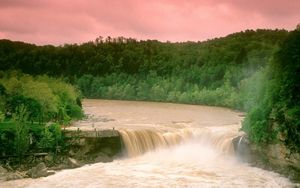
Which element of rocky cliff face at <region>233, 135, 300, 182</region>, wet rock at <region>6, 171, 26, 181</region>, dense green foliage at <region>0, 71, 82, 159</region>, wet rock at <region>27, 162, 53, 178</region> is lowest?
wet rock at <region>6, 171, 26, 181</region>

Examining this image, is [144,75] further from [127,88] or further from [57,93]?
[57,93]

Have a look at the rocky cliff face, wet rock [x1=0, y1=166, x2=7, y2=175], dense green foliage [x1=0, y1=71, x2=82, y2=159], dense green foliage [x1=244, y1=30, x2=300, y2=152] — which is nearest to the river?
the rocky cliff face

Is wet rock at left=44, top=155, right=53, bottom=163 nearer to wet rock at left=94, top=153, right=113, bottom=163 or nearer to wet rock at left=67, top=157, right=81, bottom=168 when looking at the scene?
wet rock at left=67, top=157, right=81, bottom=168

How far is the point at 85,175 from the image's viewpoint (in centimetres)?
3198

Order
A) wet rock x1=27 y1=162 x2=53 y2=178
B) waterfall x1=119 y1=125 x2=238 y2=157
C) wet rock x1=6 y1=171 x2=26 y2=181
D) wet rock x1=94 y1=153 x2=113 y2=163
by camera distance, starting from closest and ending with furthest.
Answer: wet rock x1=6 y1=171 x2=26 y2=181 < wet rock x1=27 y1=162 x2=53 y2=178 < wet rock x1=94 y1=153 x2=113 y2=163 < waterfall x1=119 y1=125 x2=238 y2=157

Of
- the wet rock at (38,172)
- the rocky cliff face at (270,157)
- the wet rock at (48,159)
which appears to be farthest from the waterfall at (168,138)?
the wet rock at (38,172)

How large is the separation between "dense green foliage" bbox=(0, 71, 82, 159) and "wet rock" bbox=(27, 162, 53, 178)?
217 centimetres

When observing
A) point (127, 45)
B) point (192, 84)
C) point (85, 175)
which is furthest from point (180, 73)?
point (85, 175)

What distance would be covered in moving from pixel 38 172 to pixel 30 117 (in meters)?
9.69

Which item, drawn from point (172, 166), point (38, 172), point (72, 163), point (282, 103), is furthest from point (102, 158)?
point (282, 103)

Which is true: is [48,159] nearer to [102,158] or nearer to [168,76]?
[102,158]

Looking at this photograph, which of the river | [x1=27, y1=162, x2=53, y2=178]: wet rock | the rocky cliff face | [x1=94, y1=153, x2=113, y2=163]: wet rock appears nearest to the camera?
the river

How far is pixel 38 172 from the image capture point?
31734 mm

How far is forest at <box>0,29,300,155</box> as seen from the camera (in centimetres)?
3484
